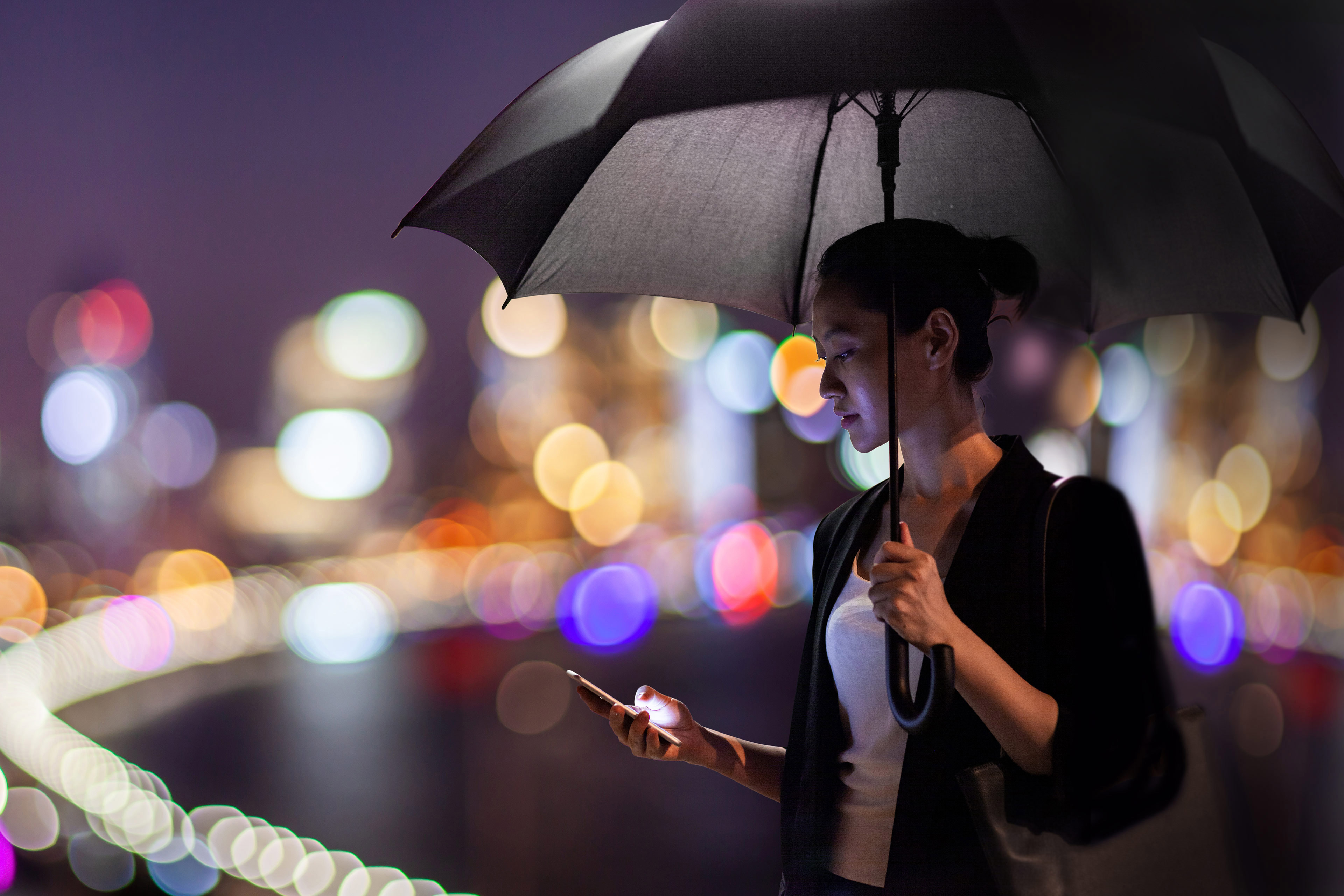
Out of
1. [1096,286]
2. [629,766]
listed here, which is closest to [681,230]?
[1096,286]

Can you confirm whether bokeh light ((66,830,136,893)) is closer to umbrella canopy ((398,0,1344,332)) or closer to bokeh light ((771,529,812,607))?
umbrella canopy ((398,0,1344,332))

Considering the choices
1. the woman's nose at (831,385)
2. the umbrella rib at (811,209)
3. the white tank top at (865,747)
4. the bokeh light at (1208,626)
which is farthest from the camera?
the bokeh light at (1208,626)

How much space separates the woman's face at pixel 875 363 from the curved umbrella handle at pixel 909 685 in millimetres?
368

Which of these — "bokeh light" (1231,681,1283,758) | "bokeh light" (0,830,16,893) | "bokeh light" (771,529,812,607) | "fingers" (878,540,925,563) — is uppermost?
"fingers" (878,540,925,563)

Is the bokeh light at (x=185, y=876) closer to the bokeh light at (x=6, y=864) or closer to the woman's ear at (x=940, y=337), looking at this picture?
the bokeh light at (x=6, y=864)

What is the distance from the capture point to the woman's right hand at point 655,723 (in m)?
1.88

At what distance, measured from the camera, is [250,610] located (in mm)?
66875

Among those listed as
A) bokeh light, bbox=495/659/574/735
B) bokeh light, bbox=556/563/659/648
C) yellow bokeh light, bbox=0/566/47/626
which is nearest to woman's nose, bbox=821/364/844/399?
bokeh light, bbox=495/659/574/735

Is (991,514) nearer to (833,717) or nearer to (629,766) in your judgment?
(833,717)

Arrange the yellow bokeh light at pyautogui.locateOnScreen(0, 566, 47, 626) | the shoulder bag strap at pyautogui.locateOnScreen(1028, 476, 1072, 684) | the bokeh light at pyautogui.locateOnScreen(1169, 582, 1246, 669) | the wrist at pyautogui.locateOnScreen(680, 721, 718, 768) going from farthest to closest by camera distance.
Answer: the yellow bokeh light at pyautogui.locateOnScreen(0, 566, 47, 626) → the bokeh light at pyautogui.locateOnScreen(1169, 582, 1246, 669) → the wrist at pyautogui.locateOnScreen(680, 721, 718, 768) → the shoulder bag strap at pyautogui.locateOnScreen(1028, 476, 1072, 684)

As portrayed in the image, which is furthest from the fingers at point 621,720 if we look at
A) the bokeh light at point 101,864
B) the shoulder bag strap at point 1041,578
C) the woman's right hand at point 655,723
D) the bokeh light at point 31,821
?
the bokeh light at point 31,821

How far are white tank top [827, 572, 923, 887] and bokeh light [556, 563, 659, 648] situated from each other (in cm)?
4384

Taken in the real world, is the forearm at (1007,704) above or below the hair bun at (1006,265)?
below

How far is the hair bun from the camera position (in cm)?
187
